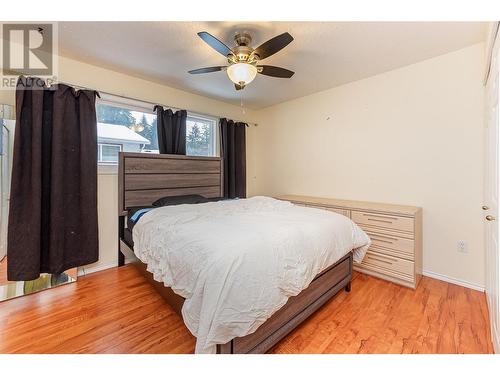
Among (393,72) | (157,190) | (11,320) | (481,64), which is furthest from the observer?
(157,190)

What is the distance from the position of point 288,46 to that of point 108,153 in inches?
97.9

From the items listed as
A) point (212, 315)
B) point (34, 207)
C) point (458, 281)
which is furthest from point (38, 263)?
point (458, 281)

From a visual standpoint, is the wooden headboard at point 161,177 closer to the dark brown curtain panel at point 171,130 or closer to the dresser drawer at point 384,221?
the dark brown curtain panel at point 171,130

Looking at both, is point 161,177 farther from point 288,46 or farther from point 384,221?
point 384,221

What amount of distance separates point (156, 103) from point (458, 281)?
423 centimetres

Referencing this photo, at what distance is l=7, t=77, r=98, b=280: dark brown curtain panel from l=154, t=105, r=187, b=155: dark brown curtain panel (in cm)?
78

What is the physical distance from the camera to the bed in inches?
46.9

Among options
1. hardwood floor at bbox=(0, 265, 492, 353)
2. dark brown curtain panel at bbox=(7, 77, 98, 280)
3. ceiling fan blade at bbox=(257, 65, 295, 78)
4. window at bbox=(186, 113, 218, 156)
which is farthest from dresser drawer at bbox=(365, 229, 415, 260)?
dark brown curtain panel at bbox=(7, 77, 98, 280)

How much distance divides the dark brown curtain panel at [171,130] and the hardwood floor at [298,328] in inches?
72.6

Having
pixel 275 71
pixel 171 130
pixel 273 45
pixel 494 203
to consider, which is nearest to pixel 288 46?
pixel 275 71

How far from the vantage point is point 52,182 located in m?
2.31
